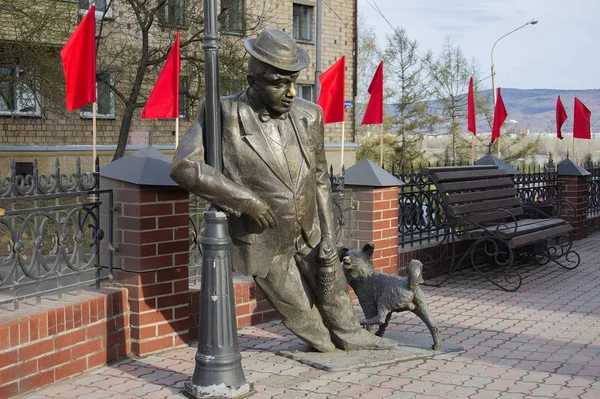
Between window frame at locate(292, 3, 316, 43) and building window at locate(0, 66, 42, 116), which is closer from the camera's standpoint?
building window at locate(0, 66, 42, 116)

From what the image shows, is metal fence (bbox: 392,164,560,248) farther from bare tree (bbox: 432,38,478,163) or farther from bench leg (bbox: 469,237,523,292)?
bare tree (bbox: 432,38,478,163)

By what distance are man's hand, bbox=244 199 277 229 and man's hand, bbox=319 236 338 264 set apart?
1.57 feet

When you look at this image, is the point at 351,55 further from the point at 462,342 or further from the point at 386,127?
the point at 462,342

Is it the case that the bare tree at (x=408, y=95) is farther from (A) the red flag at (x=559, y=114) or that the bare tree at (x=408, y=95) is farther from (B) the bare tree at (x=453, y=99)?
(A) the red flag at (x=559, y=114)

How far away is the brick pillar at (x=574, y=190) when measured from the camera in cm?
1348

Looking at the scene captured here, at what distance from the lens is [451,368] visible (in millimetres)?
5684

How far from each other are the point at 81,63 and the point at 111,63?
16.1m

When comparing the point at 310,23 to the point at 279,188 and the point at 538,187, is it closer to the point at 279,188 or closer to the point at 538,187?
the point at 538,187

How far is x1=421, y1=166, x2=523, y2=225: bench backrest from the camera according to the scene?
9.12 m

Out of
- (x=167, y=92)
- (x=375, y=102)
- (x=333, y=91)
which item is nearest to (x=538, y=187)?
(x=375, y=102)

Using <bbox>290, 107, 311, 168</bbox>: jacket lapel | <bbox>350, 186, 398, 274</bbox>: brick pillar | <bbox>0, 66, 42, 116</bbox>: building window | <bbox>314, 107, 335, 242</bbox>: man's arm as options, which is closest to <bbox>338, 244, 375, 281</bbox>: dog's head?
<bbox>314, 107, 335, 242</bbox>: man's arm

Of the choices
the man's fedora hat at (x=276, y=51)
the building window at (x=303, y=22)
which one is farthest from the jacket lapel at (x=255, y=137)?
the building window at (x=303, y=22)

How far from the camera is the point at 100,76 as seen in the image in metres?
21.4

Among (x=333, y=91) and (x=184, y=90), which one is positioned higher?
(x=184, y=90)
